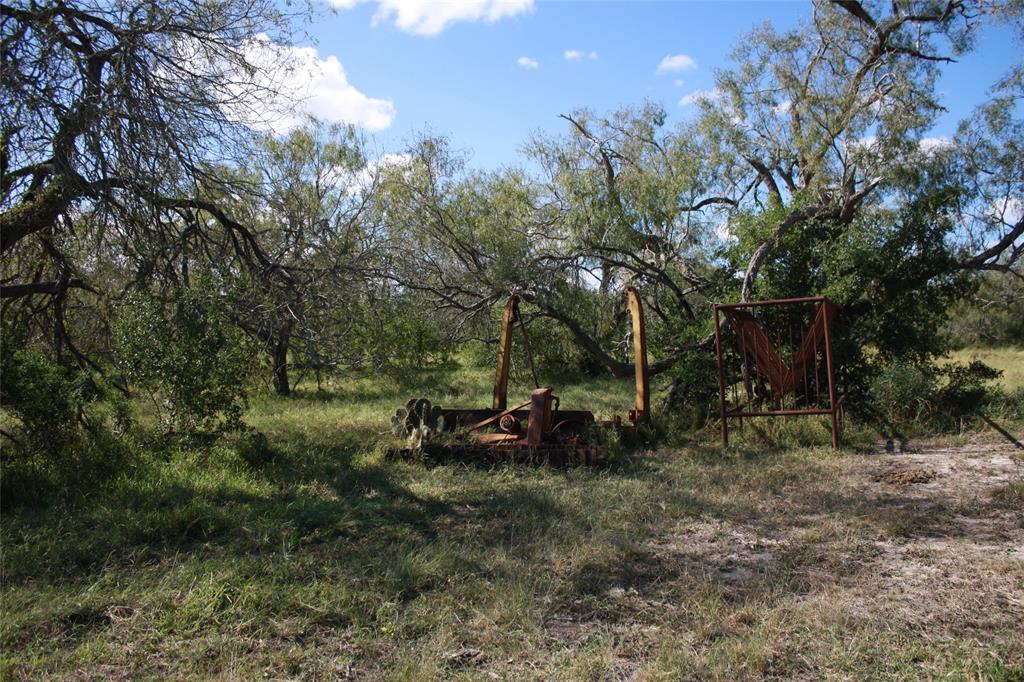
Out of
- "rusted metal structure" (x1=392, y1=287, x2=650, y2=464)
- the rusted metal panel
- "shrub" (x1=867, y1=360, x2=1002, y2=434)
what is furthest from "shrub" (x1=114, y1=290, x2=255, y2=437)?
"shrub" (x1=867, y1=360, x2=1002, y2=434)

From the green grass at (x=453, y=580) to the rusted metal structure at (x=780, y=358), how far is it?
186 cm

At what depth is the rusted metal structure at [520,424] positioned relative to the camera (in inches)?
340

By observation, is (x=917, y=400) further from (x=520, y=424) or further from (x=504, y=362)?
(x=504, y=362)

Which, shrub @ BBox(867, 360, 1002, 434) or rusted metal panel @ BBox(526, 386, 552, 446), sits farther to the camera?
shrub @ BBox(867, 360, 1002, 434)

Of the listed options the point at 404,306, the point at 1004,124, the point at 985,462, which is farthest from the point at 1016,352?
the point at 404,306

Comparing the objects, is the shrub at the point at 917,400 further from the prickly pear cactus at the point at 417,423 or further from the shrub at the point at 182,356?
the shrub at the point at 182,356

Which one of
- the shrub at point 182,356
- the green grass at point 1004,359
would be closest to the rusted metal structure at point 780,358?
the green grass at point 1004,359

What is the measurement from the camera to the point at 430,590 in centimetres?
464

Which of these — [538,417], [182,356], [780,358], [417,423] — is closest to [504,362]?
[417,423]

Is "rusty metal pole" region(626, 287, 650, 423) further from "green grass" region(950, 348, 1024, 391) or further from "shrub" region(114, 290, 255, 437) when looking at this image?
"green grass" region(950, 348, 1024, 391)

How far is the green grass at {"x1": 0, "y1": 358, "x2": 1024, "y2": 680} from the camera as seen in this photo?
367cm

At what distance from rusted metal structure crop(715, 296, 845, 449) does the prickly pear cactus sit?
144 inches

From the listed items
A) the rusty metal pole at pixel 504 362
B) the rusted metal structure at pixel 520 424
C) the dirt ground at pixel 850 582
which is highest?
the rusty metal pole at pixel 504 362

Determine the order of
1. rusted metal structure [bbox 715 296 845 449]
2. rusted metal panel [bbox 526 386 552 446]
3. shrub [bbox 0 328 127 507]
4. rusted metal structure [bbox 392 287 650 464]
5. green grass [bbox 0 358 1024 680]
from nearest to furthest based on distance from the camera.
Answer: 1. green grass [bbox 0 358 1024 680]
2. shrub [bbox 0 328 127 507]
3. rusted metal structure [bbox 392 287 650 464]
4. rusted metal panel [bbox 526 386 552 446]
5. rusted metal structure [bbox 715 296 845 449]
